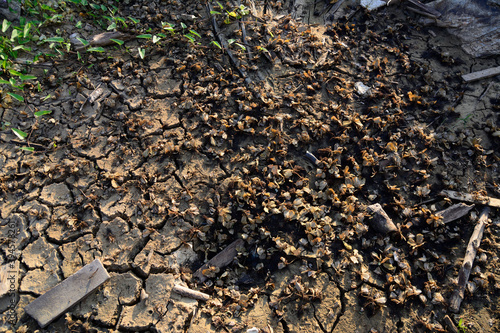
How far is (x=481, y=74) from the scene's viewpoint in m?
3.87

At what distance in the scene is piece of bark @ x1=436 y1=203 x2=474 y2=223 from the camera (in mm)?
3012

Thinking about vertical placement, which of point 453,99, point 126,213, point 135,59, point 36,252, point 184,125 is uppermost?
point 453,99

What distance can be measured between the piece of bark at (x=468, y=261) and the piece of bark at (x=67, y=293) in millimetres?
3139

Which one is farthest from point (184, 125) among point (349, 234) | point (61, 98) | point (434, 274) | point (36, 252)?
point (434, 274)

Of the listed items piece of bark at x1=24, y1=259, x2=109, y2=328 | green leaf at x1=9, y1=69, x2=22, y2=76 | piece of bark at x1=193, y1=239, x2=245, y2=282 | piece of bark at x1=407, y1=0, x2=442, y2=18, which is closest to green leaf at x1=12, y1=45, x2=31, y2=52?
green leaf at x1=9, y1=69, x2=22, y2=76

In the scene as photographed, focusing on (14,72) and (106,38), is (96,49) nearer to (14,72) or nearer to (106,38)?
(106,38)

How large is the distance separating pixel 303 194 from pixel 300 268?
755 millimetres

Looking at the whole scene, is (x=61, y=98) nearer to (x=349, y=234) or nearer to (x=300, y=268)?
(x=300, y=268)

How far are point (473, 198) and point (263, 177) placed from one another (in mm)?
2214

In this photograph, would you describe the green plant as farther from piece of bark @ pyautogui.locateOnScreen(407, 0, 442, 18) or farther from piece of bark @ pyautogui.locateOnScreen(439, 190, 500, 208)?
piece of bark @ pyautogui.locateOnScreen(407, 0, 442, 18)

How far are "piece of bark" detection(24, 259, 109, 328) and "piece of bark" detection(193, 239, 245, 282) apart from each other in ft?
2.74

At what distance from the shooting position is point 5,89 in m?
3.49

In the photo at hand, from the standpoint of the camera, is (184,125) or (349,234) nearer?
(349,234)

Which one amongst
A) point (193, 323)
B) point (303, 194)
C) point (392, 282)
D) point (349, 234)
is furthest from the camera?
point (303, 194)
